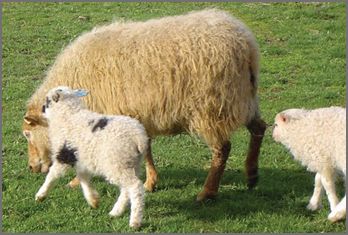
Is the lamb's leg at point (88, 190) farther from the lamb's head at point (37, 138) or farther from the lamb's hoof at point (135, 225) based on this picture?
the lamb's head at point (37, 138)

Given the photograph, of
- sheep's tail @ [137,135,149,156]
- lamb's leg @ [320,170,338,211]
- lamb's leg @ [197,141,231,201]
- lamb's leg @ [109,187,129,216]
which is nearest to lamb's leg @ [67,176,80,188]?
lamb's leg @ [109,187,129,216]

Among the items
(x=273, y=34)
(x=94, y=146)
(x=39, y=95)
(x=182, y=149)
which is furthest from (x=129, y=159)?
(x=273, y=34)

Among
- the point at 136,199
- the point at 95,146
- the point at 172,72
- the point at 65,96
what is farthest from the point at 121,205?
the point at 172,72

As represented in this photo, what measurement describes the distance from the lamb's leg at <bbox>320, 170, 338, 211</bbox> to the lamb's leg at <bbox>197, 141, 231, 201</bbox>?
1.03 meters

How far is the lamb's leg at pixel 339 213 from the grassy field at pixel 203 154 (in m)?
0.06

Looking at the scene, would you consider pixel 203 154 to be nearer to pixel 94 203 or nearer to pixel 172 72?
pixel 172 72

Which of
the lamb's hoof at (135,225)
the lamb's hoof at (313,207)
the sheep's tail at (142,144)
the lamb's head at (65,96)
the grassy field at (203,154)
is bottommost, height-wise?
the grassy field at (203,154)

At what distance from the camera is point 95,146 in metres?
5.57

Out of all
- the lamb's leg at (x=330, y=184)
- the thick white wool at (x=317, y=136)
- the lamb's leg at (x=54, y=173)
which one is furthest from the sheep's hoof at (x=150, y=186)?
the lamb's leg at (x=330, y=184)

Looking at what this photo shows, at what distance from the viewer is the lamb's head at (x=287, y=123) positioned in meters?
6.09

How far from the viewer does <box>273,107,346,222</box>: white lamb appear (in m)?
5.70

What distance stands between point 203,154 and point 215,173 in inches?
60.1

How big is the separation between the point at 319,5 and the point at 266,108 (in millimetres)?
6813

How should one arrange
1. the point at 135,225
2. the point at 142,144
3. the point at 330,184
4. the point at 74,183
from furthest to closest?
the point at 74,183, the point at 330,184, the point at 135,225, the point at 142,144
